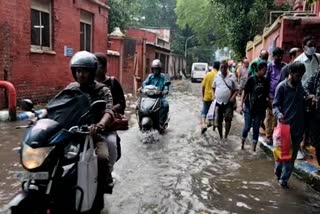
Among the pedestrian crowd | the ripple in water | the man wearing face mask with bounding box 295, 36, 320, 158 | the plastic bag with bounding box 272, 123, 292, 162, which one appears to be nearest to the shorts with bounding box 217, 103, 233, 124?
the pedestrian crowd

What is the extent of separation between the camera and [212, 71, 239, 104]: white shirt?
941 centimetres

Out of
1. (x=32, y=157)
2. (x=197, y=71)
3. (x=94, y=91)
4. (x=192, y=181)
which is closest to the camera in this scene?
(x=32, y=157)

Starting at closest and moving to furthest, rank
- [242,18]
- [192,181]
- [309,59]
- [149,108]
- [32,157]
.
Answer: [32,157] < [192,181] < [309,59] < [149,108] < [242,18]

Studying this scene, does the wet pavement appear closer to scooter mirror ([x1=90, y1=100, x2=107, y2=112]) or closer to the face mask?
scooter mirror ([x1=90, y1=100, x2=107, y2=112])

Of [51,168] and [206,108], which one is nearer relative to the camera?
[51,168]

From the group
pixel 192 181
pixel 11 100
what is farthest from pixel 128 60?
pixel 192 181

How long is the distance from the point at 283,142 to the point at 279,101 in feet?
1.91

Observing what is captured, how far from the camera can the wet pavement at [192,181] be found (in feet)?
17.4

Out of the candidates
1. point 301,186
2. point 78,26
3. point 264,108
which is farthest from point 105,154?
point 78,26

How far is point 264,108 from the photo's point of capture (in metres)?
8.28

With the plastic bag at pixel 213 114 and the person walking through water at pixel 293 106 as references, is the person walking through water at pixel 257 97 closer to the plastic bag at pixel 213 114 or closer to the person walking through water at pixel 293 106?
the plastic bag at pixel 213 114

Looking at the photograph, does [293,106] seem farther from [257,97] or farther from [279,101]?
[257,97]

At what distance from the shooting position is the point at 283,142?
5723mm

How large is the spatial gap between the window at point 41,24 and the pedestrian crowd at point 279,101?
6.74m
